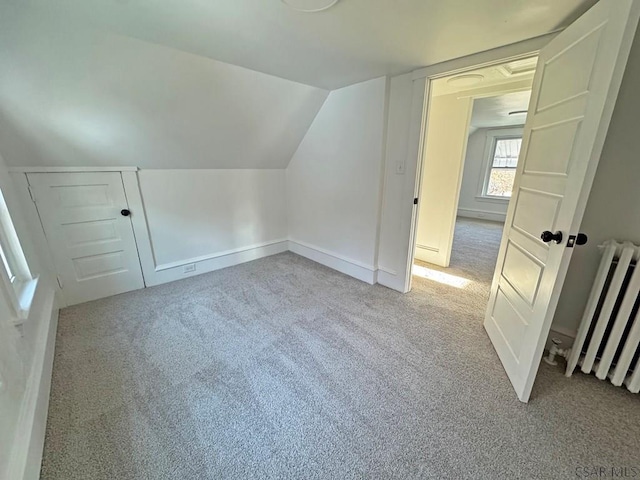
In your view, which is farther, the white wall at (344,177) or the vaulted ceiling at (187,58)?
the white wall at (344,177)

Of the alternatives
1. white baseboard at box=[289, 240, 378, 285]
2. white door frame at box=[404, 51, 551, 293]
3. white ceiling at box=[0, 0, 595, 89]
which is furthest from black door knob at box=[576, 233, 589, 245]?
white baseboard at box=[289, 240, 378, 285]

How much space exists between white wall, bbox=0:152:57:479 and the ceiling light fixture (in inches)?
77.8

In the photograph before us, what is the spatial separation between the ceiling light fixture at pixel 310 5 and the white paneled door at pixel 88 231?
218 cm

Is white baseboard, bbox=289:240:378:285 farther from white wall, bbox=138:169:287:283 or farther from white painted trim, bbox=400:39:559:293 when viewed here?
white wall, bbox=138:169:287:283

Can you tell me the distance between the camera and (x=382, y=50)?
5.93ft

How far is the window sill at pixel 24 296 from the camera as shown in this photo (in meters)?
1.37

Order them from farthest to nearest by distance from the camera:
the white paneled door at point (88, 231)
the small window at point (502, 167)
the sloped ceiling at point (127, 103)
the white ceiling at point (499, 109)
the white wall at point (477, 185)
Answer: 1. the white wall at point (477, 185)
2. the small window at point (502, 167)
3. the white ceiling at point (499, 109)
4. the white paneled door at point (88, 231)
5. the sloped ceiling at point (127, 103)

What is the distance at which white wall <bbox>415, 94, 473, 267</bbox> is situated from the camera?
3000 mm

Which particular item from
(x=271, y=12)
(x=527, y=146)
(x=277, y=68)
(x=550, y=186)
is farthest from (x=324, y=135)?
(x=550, y=186)

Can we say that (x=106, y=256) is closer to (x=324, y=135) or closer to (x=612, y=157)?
(x=324, y=135)

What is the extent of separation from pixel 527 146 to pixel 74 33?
2.82 meters

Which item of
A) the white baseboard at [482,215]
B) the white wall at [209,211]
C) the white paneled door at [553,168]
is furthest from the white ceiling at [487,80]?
the white baseboard at [482,215]

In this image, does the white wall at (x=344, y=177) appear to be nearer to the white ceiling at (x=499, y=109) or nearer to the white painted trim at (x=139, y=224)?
the white painted trim at (x=139, y=224)

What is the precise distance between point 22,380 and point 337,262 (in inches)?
101
